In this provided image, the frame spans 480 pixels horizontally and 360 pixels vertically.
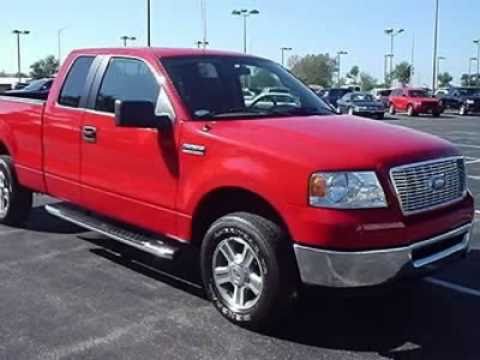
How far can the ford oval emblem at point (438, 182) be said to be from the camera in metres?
4.46

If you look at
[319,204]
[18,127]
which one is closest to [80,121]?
[18,127]

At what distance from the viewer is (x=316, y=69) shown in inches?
4621

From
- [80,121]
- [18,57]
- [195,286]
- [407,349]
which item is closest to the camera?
[407,349]

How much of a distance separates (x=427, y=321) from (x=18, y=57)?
95.1m

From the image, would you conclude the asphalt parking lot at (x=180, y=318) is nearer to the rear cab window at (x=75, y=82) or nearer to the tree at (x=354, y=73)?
the rear cab window at (x=75, y=82)

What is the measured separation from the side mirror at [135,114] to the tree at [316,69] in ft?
366

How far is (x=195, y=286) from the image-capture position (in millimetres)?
5586

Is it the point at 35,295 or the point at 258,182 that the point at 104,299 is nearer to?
the point at 35,295

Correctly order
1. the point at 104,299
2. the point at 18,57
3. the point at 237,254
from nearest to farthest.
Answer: the point at 237,254, the point at 104,299, the point at 18,57

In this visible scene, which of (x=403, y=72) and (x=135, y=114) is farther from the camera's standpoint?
(x=403, y=72)

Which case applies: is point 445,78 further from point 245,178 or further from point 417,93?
point 245,178

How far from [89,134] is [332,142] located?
2.42m

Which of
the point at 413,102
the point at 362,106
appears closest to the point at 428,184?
the point at 362,106

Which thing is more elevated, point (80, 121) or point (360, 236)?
point (80, 121)
